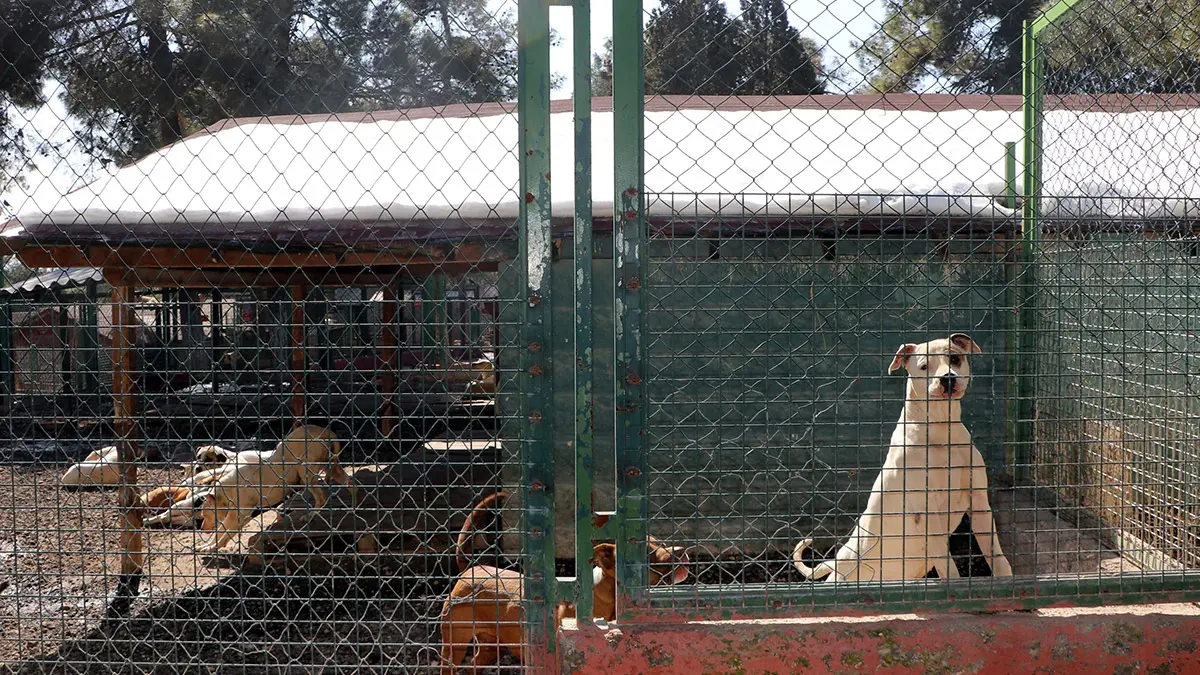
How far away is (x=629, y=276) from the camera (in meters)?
2.63

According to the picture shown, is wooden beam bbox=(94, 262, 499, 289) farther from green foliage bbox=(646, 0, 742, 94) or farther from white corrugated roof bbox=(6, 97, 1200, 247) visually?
green foliage bbox=(646, 0, 742, 94)

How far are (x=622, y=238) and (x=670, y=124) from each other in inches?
192

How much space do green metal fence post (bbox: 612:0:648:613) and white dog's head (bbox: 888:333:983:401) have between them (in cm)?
175

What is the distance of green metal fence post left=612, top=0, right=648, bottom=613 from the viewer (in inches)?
103

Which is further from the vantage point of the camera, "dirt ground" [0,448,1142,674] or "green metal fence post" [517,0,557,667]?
"dirt ground" [0,448,1142,674]

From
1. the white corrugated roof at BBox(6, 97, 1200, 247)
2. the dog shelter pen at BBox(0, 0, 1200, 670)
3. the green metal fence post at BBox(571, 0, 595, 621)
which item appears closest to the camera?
the green metal fence post at BBox(571, 0, 595, 621)

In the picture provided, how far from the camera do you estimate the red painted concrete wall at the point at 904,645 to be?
2.70m

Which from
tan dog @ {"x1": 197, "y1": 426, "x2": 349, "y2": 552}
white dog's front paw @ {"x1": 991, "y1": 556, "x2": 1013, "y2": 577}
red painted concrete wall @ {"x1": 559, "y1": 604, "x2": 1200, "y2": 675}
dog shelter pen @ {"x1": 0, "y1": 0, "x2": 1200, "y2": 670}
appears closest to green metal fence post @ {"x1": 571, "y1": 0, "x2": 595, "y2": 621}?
dog shelter pen @ {"x1": 0, "y1": 0, "x2": 1200, "y2": 670}

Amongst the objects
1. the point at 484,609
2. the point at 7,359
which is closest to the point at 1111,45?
the point at 484,609

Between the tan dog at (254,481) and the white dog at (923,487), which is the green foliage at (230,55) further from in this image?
the white dog at (923,487)

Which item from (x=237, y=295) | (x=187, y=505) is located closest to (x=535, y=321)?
(x=187, y=505)

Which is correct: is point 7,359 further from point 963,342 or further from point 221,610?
point 963,342

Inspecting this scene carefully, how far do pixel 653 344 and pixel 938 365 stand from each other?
1465 mm

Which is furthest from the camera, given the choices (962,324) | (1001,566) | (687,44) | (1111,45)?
(687,44)
